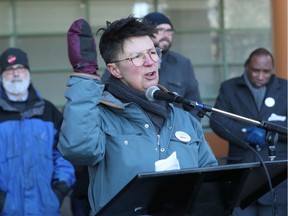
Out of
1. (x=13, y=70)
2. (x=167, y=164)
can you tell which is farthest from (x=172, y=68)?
(x=167, y=164)

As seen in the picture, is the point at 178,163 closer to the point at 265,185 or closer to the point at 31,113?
the point at 265,185

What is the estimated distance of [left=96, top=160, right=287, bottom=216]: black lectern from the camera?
239cm

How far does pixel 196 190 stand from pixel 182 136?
593 mm

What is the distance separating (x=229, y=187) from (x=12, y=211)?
2.49m

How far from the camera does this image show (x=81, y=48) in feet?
8.97

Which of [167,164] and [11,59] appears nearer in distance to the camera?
[167,164]

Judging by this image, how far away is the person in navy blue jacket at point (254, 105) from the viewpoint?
5234 mm

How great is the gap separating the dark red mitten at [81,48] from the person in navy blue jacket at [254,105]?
8.42ft

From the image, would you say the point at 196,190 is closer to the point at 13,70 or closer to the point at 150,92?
the point at 150,92

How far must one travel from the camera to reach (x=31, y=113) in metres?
4.91

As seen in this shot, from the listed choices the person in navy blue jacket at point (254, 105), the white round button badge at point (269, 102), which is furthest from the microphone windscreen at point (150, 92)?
the white round button badge at point (269, 102)

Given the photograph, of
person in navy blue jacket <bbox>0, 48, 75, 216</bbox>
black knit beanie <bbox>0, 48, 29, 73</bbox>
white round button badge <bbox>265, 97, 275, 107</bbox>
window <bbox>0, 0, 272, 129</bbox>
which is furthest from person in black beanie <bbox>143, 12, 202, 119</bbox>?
window <bbox>0, 0, 272, 129</bbox>

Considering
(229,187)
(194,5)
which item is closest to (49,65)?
(194,5)

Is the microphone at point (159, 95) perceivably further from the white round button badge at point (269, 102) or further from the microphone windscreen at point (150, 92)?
the white round button badge at point (269, 102)
